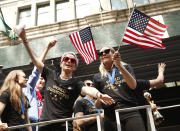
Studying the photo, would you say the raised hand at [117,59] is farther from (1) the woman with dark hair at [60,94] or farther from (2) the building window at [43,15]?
(2) the building window at [43,15]

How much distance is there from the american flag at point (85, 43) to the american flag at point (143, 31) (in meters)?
1.53

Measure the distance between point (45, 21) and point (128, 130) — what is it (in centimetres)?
987

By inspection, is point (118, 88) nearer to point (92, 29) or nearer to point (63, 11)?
point (92, 29)

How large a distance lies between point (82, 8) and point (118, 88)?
352 inches

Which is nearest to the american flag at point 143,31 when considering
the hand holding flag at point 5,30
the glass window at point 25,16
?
the hand holding flag at point 5,30

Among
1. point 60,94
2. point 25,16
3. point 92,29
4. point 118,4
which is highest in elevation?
point 25,16

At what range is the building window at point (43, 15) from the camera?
36.4 feet

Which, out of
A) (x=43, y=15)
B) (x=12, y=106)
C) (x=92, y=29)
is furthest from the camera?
(x=43, y=15)

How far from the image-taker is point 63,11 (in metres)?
11.2

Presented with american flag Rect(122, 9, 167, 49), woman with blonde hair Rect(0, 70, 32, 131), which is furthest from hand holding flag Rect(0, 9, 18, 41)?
american flag Rect(122, 9, 167, 49)

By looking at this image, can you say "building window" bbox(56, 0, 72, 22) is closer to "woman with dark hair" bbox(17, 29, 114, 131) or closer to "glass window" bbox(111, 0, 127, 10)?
"glass window" bbox(111, 0, 127, 10)

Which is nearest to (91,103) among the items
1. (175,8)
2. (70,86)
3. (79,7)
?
(70,86)

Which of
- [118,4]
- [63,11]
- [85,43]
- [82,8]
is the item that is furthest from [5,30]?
[118,4]

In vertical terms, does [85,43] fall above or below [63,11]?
below
